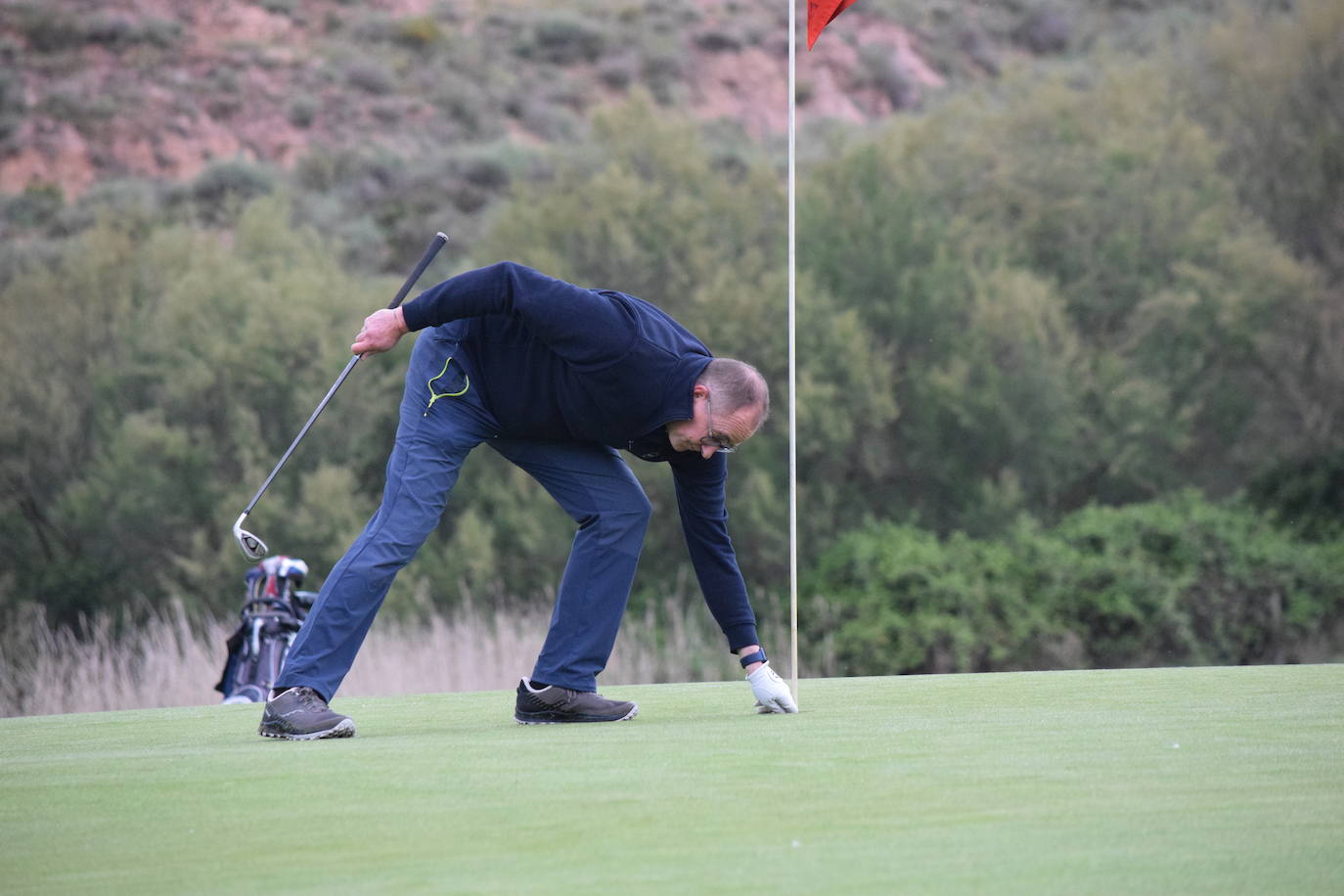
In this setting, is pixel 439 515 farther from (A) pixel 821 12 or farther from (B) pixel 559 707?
(A) pixel 821 12

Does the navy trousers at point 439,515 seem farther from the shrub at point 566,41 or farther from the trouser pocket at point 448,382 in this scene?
the shrub at point 566,41

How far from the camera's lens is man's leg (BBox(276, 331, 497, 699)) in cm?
497

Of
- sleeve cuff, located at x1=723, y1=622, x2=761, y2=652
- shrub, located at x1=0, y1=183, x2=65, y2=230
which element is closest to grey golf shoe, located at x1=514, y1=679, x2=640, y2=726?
sleeve cuff, located at x1=723, y1=622, x2=761, y2=652

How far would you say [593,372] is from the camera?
→ 5.05 metres

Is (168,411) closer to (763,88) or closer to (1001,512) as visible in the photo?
(1001,512)

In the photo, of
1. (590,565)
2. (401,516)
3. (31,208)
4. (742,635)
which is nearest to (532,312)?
(401,516)

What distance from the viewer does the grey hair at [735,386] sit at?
4977 mm

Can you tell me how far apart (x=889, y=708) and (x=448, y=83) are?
29.3 metres

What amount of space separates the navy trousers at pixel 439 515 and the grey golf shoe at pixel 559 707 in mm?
39

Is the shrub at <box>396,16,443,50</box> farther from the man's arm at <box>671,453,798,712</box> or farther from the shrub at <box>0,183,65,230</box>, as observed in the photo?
the man's arm at <box>671,453,798,712</box>

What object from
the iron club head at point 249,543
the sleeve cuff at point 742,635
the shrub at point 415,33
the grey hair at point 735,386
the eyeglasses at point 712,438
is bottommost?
the sleeve cuff at point 742,635

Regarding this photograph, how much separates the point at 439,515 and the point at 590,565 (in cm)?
54

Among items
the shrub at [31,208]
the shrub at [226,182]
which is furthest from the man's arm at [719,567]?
the shrub at [226,182]

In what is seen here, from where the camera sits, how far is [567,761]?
4.25 meters
